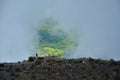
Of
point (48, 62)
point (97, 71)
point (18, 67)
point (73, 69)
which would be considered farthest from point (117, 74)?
point (18, 67)

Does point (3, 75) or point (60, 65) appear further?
point (60, 65)

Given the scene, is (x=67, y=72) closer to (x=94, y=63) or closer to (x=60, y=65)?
(x=60, y=65)

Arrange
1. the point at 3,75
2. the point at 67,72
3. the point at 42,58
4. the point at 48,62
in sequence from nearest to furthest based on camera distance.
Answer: the point at 3,75 → the point at 67,72 → the point at 48,62 → the point at 42,58

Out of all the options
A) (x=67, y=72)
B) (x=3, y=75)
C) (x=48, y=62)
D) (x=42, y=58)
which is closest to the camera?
(x=3, y=75)

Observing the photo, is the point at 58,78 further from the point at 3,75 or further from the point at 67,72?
the point at 3,75

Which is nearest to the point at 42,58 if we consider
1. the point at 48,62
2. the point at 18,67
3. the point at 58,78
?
the point at 48,62

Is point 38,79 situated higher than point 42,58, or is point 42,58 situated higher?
point 42,58
